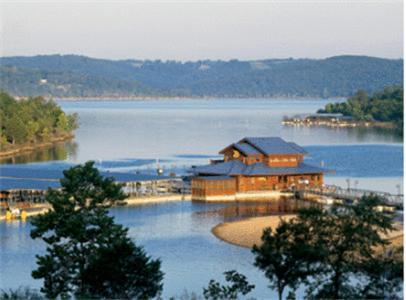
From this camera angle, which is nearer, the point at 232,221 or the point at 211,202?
the point at 232,221

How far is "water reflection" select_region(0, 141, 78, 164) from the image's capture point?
37.8 m

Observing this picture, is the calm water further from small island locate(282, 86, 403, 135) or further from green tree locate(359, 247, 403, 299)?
small island locate(282, 86, 403, 135)

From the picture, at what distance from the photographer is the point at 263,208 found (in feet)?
80.2

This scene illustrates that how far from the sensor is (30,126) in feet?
143

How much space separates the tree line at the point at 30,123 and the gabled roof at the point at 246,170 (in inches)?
604

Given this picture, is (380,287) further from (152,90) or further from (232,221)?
(152,90)

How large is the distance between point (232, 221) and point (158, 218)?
5.70 feet

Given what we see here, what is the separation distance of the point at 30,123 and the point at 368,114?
109 ft

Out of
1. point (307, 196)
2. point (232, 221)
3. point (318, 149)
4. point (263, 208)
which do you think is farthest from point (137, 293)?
point (318, 149)

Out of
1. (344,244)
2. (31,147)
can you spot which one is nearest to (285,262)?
(344,244)

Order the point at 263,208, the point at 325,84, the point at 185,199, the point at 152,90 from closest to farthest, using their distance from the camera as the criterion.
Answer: the point at 263,208
the point at 185,199
the point at 325,84
the point at 152,90

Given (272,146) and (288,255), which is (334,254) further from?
(272,146)

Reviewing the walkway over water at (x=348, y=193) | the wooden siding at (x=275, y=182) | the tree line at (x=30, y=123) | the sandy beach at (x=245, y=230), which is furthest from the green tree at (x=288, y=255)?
the tree line at (x=30, y=123)

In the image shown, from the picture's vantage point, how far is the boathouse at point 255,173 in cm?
→ 2617
